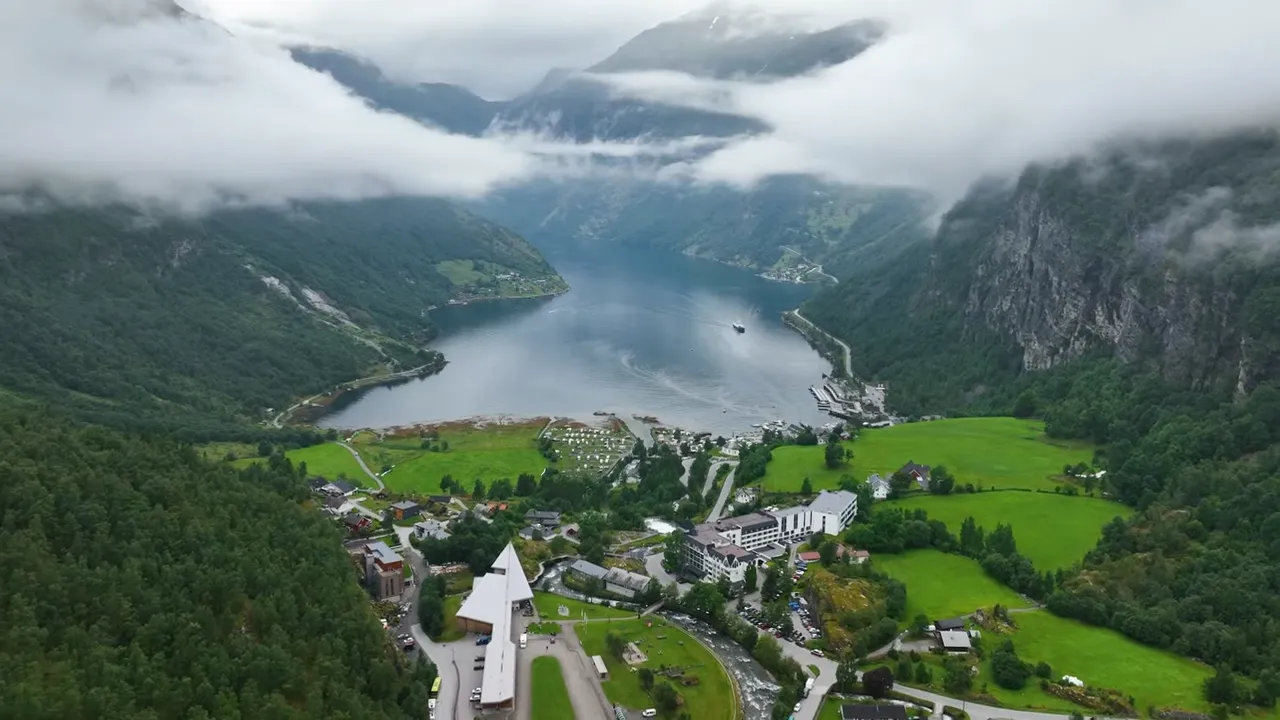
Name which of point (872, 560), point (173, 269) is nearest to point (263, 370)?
point (173, 269)

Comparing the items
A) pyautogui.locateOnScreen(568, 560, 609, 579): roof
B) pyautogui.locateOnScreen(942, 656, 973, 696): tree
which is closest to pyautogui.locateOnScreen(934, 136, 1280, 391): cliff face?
pyautogui.locateOnScreen(942, 656, 973, 696): tree

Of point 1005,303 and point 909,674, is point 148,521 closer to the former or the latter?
point 909,674

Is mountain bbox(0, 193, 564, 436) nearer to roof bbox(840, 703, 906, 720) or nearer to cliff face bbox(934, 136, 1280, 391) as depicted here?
roof bbox(840, 703, 906, 720)

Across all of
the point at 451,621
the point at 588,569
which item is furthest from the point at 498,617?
the point at 588,569

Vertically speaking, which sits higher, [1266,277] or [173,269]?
[1266,277]

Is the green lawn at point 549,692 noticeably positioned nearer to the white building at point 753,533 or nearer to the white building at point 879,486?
the white building at point 753,533

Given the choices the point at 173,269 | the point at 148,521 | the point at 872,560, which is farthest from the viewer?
the point at 173,269
